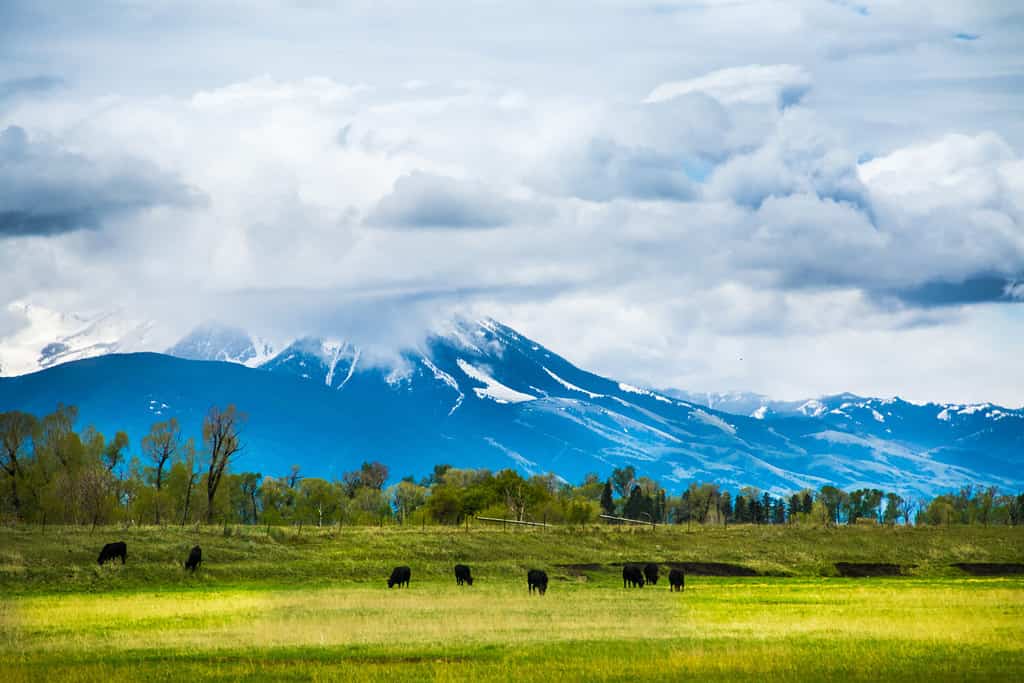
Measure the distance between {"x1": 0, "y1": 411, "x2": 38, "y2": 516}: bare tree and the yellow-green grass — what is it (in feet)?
235

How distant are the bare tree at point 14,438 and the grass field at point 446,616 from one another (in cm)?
4527

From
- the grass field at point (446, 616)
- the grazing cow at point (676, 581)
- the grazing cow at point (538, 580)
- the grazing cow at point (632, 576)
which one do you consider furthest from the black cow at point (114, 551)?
the grazing cow at point (676, 581)

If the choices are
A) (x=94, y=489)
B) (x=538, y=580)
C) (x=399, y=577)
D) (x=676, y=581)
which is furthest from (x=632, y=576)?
(x=94, y=489)

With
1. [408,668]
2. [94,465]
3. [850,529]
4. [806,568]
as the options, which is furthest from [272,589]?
[850,529]

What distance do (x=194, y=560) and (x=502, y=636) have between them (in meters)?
40.7

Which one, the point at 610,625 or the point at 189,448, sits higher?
the point at 189,448

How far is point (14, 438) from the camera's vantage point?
131875mm

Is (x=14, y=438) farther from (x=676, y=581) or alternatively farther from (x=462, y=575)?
(x=676, y=581)

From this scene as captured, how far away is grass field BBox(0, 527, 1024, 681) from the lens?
36375mm

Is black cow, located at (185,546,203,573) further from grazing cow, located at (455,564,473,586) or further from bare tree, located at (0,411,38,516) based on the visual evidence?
bare tree, located at (0,411,38,516)

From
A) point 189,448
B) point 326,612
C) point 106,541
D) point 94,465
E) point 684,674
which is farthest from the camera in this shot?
point 189,448

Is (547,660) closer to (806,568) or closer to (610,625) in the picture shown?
(610,625)

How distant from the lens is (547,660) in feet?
123

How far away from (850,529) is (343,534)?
68648 millimetres
